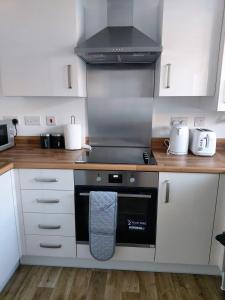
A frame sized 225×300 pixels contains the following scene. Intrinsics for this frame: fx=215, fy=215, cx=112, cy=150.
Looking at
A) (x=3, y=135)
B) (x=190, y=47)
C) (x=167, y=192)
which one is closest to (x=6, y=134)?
(x=3, y=135)

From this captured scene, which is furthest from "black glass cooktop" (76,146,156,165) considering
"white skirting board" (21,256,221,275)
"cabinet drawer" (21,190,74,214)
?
"white skirting board" (21,256,221,275)

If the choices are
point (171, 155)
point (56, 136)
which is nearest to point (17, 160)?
point (56, 136)

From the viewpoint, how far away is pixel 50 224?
5.48ft

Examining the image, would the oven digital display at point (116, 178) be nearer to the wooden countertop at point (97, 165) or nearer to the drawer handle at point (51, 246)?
the wooden countertop at point (97, 165)

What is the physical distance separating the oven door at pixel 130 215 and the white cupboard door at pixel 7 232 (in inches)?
19.0

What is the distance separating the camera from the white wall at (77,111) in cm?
198

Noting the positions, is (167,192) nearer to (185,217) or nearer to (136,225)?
(185,217)

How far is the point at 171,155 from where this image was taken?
1769mm

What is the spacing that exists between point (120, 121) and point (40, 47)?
3.01 ft

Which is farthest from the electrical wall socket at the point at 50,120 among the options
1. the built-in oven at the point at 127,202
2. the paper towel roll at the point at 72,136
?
the built-in oven at the point at 127,202

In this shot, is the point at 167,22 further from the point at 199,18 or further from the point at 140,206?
the point at 140,206

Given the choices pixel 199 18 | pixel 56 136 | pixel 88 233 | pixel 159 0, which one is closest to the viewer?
pixel 199 18

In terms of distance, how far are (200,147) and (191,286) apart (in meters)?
1.06

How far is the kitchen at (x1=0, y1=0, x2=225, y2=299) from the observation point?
1.53m
